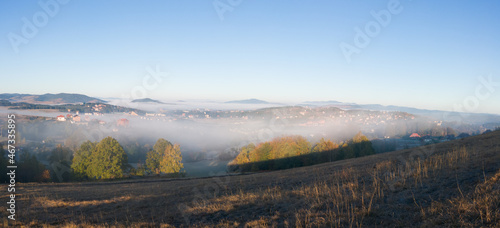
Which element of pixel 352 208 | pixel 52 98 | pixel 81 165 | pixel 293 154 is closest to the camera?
pixel 352 208

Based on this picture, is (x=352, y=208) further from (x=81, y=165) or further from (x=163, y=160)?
(x=81, y=165)

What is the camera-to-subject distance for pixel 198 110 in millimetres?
166375

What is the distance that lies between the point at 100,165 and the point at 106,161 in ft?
3.96

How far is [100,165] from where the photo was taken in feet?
138

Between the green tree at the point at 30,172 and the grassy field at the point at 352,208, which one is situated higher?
the grassy field at the point at 352,208

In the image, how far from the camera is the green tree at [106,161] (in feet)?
138

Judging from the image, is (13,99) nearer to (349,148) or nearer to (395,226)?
(349,148)

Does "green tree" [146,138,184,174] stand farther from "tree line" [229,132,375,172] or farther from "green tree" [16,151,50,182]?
"green tree" [16,151,50,182]

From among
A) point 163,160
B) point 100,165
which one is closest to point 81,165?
point 100,165

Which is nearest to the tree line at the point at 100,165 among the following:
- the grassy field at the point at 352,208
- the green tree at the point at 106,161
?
the green tree at the point at 106,161

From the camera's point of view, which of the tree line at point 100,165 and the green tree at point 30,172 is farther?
the green tree at point 30,172

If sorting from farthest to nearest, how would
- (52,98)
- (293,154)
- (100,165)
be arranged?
1. (52,98)
2. (293,154)
3. (100,165)

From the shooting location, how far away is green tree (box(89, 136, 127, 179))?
138 ft

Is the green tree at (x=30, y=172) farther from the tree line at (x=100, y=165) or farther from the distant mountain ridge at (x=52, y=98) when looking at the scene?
the distant mountain ridge at (x=52, y=98)
